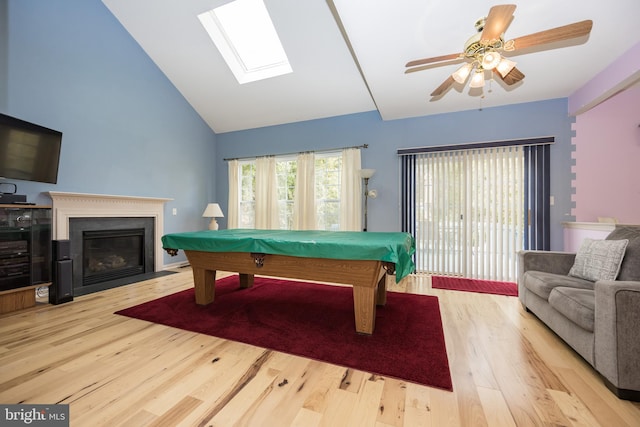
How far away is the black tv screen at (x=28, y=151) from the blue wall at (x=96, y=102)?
0.98 feet

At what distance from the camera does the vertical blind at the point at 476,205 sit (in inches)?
141

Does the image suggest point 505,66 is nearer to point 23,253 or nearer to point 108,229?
point 23,253

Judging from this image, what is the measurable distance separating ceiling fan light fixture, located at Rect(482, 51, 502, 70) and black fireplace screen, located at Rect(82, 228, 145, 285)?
4894mm

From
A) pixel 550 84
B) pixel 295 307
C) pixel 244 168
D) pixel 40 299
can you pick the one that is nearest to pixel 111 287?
pixel 40 299

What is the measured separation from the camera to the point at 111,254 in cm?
385

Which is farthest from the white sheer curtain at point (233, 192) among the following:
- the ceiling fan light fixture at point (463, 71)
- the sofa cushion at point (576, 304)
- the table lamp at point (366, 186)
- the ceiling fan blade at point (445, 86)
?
the sofa cushion at point (576, 304)

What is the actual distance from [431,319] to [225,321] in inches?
73.1

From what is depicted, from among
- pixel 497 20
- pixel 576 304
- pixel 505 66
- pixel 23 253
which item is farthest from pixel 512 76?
pixel 23 253

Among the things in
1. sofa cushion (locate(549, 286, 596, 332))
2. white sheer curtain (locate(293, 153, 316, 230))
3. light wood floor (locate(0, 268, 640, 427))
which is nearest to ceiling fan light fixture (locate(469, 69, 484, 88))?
sofa cushion (locate(549, 286, 596, 332))

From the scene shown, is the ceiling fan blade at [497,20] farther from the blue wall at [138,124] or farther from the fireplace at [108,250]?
the fireplace at [108,250]

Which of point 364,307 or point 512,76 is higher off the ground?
point 512,76

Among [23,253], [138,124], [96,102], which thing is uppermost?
[96,102]

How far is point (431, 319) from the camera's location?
2.35 metres

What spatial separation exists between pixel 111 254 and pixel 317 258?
358cm
